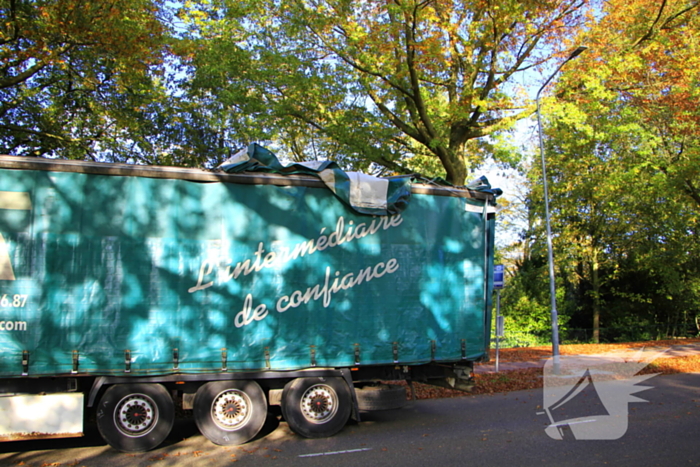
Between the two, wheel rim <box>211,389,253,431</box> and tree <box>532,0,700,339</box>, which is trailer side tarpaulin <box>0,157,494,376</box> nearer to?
wheel rim <box>211,389,253,431</box>

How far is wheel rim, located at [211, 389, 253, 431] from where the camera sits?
745 centimetres

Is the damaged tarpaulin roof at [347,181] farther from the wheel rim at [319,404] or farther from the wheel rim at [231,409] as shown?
the wheel rim at [231,409]

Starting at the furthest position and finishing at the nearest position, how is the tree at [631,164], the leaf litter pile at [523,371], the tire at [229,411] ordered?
the tree at [631,164]
the leaf litter pile at [523,371]
the tire at [229,411]

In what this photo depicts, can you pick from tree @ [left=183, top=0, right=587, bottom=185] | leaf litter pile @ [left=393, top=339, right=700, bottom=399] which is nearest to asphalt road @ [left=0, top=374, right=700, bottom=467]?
leaf litter pile @ [left=393, top=339, right=700, bottom=399]

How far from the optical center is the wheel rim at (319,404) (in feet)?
25.7

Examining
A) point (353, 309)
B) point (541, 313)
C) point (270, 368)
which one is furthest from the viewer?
point (541, 313)

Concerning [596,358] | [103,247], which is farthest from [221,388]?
[596,358]

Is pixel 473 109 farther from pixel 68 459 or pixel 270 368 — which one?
pixel 68 459

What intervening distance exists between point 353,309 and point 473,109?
9385 mm

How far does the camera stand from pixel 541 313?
30000mm

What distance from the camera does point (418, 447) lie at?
7.35 meters

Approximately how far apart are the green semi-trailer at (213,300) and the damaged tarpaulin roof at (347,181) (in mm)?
129

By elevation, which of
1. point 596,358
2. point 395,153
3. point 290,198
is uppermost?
point 395,153

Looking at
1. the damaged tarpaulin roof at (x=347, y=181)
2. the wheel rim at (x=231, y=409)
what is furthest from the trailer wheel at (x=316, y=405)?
the damaged tarpaulin roof at (x=347, y=181)
